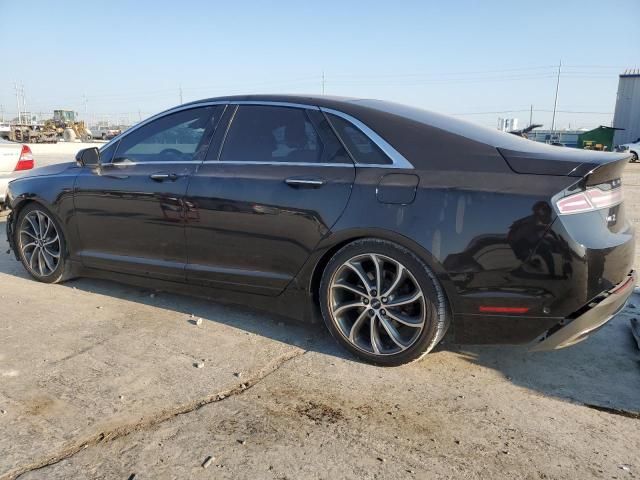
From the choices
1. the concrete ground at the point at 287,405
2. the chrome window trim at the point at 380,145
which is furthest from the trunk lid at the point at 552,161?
the concrete ground at the point at 287,405

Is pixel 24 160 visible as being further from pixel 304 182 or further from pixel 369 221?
pixel 369 221

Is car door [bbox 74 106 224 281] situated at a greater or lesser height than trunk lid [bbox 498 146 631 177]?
lesser

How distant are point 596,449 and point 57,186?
4339 millimetres

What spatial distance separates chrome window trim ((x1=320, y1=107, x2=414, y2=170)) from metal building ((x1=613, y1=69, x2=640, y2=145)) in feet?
133

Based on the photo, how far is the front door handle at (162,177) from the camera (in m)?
3.79

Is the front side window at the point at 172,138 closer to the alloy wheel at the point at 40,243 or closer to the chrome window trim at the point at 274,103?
the chrome window trim at the point at 274,103

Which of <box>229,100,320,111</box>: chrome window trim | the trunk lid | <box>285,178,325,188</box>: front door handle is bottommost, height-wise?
<box>285,178,325,188</box>: front door handle

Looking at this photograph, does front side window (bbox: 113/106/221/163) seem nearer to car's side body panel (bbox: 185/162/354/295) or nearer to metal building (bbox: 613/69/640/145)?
car's side body panel (bbox: 185/162/354/295)

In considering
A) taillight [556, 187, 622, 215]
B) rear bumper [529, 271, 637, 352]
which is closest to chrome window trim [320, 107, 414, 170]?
taillight [556, 187, 622, 215]

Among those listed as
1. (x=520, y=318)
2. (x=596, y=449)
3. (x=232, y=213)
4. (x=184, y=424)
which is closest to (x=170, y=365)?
(x=184, y=424)

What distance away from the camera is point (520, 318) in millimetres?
2766

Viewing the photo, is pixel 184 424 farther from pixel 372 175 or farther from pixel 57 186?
pixel 57 186

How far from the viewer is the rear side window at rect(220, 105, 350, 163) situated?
3.30 meters

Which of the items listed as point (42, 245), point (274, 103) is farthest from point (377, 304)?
point (42, 245)
